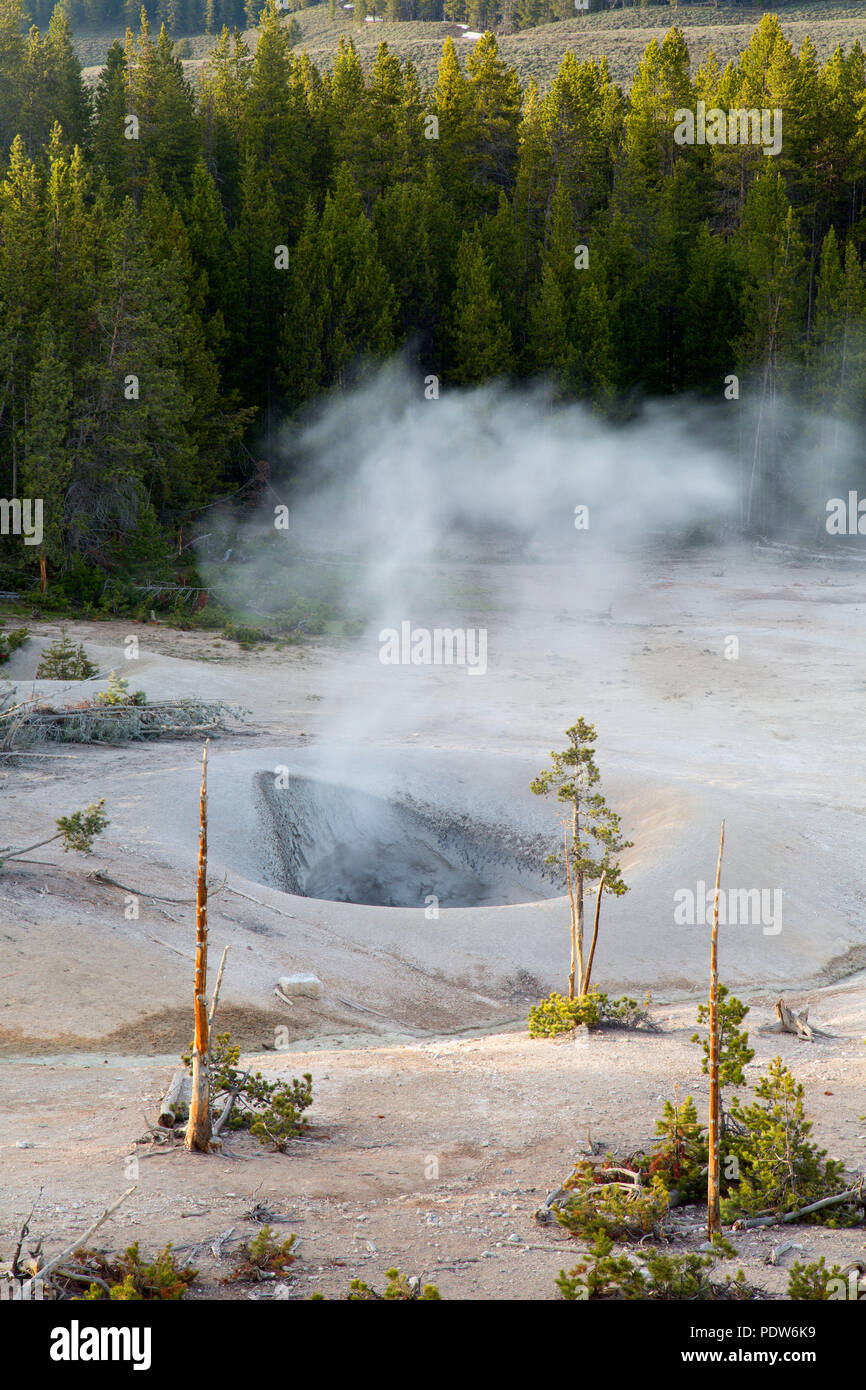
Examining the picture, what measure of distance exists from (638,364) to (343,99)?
58.6 ft

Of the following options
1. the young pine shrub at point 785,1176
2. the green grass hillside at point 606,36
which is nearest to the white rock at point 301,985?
the young pine shrub at point 785,1176

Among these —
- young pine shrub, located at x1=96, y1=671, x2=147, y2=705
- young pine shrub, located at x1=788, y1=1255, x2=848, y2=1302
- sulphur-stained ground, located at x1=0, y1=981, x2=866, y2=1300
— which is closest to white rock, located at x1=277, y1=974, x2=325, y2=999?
sulphur-stained ground, located at x1=0, y1=981, x2=866, y2=1300

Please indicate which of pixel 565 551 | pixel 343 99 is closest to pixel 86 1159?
pixel 565 551

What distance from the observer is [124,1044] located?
31.0 feet

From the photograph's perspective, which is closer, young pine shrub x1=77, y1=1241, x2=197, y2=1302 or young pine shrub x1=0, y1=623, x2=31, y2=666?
young pine shrub x1=77, y1=1241, x2=197, y2=1302

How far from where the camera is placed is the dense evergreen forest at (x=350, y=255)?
30641 millimetres

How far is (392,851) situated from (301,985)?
4780mm

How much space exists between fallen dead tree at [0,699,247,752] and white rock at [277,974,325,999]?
6761 millimetres

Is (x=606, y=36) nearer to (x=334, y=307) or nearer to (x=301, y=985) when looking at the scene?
(x=334, y=307)

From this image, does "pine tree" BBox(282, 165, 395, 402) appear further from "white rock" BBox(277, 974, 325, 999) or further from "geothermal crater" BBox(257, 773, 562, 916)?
"white rock" BBox(277, 974, 325, 999)

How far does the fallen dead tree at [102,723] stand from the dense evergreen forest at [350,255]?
1174 cm

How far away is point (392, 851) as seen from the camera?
51.7 ft

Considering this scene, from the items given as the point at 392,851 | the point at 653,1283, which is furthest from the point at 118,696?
the point at 653,1283

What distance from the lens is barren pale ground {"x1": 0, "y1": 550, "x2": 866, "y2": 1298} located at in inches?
241
